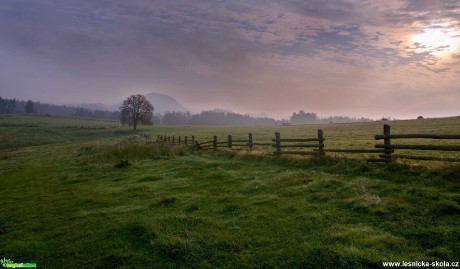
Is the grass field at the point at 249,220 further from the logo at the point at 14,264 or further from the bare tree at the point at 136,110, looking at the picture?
the bare tree at the point at 136,110

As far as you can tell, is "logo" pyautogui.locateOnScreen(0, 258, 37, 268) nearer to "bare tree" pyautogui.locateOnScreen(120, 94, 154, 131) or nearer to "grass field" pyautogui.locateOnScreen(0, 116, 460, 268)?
"grass field" pyautogui.locateOnScreen(0, 116, 460, 268)

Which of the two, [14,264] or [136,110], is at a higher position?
[136,110]

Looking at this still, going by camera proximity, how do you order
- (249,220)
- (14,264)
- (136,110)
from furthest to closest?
(136,110), (249,220), (14,264)

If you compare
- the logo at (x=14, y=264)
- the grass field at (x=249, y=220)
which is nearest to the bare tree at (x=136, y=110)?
the grass field at (x=249, y=220)

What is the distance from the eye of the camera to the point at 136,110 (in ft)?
275

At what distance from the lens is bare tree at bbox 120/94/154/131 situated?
273 feet

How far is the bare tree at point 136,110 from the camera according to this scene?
8325 cm

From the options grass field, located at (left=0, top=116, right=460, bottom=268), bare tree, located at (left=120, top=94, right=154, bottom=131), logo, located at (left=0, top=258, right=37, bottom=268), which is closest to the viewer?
grass field, located at (left=0, top=116, right=460, bottom=268)

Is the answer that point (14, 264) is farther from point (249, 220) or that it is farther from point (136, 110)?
point (136, 110)

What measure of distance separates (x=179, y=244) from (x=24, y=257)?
144 inches

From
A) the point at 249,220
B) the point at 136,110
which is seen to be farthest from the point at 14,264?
the point at 136,110

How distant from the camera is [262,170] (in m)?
14.8

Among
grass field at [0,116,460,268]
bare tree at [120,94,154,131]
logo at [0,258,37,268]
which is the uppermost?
bare tree at [120,94,154,131]

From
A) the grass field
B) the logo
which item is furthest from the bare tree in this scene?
the logo
